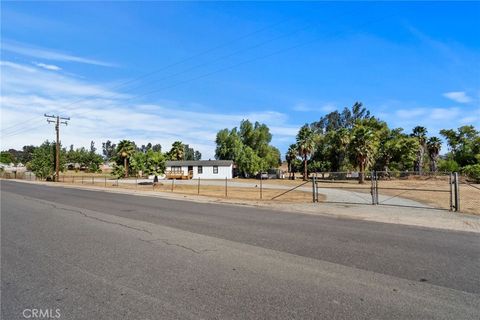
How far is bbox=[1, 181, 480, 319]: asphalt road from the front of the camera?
4.47 m

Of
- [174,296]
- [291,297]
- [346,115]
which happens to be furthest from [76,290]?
[346,115]

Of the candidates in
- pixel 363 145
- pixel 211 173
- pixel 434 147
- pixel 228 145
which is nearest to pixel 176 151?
pixel 228 145

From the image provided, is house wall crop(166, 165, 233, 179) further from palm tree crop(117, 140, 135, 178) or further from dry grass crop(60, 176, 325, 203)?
dry grass crop(60, 176, 325, 203)

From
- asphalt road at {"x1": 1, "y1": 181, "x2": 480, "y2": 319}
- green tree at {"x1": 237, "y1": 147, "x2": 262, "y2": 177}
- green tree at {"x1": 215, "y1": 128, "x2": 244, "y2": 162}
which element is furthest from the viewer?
green tree at {"x1": 215, "y1": 128, "x2": 244, "y2": 162}

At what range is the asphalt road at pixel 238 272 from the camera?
4.47m

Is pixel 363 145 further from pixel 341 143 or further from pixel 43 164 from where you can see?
pixel 43 164

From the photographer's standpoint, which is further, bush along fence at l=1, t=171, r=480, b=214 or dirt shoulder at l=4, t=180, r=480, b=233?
bush along fence at l=1, t=171, r=480, b=214

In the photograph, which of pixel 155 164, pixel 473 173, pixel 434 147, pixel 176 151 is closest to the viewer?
pixel 155 164

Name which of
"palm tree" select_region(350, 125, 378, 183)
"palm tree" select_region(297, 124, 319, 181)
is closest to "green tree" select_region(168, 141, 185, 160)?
"palm tree" select_region(297, 124, 319, 181)

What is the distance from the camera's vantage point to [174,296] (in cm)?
485

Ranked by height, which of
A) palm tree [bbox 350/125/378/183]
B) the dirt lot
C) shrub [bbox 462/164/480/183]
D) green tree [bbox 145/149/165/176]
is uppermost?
palm tree [bbox 350/125/378/183]

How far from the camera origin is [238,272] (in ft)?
19.9

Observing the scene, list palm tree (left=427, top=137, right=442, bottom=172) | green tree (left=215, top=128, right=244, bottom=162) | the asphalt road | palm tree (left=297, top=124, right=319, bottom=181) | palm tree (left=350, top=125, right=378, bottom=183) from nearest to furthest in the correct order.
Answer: the asphalt road → palm tree (left=350, top=125, right=378, bottom=183) → palm tree (left=297, top=124, right=319, bottom=181) → palm tree (left=427, top=137, right=442, bottom=172) → green tree (left=215, top=128, right=244, bottom=162)

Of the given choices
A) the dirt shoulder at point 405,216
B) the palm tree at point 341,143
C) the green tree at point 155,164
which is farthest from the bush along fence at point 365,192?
the palm tree at point 341,143
